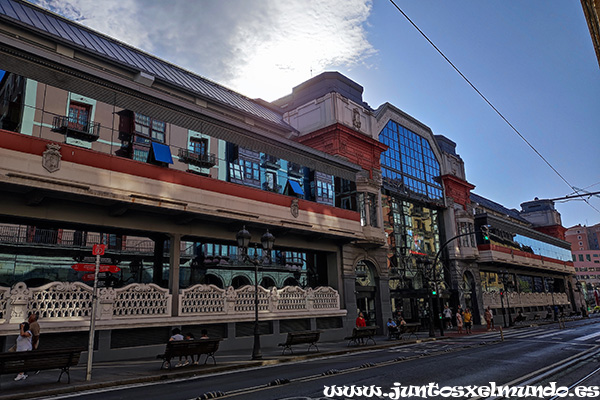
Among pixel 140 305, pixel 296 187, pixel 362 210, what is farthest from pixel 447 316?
pixel 140 305

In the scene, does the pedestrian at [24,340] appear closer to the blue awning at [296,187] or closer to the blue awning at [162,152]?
the blue awning at [162,152]

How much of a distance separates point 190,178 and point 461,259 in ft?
101

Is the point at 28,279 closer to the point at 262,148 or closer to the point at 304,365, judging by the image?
the point at 262,148

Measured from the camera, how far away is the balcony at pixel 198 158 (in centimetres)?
1906

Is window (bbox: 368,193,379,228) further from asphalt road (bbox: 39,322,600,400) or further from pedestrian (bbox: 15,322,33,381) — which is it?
pedestrian (bbox: 15,322,33,381)

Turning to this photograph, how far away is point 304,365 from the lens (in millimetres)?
14258

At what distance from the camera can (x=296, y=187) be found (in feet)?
78.8

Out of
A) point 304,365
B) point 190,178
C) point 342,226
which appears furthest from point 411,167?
point 304,365

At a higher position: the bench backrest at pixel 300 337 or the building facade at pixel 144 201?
the building facade at pixel 144 201

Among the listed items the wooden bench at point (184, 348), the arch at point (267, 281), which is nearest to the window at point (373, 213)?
the arch at point (267, 281)

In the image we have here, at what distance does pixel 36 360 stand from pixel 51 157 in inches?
279

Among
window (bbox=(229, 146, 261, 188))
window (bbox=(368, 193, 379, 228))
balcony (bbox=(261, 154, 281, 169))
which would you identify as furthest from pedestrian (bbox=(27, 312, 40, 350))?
window (bbox=(368, 193, 379, 228))

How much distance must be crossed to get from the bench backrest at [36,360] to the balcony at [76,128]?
814 centimetres

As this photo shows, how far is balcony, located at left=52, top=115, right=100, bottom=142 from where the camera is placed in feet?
50.7
